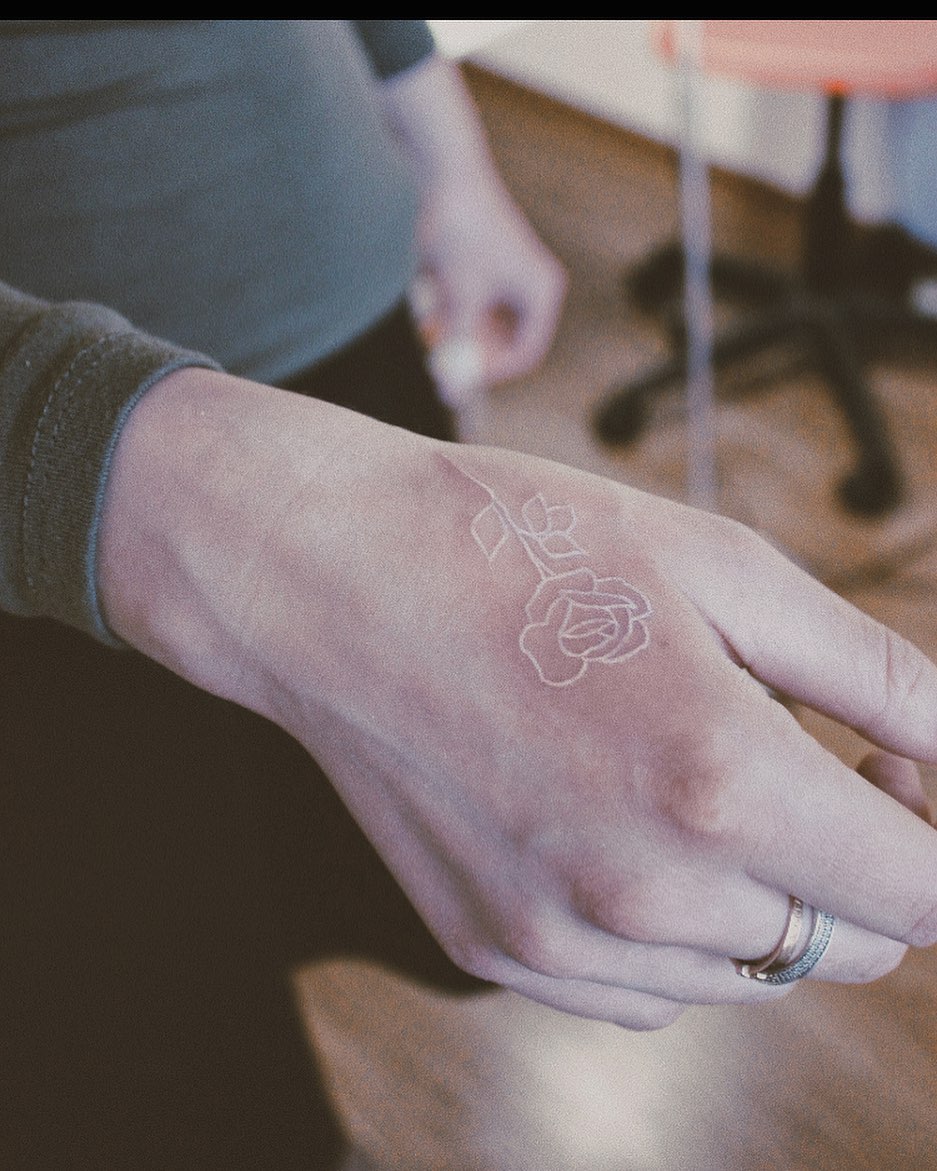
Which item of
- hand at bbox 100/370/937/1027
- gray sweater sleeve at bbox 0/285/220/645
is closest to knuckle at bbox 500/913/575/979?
hand at bbox 100/370/937/1027

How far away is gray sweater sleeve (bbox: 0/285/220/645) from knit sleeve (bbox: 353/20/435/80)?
64 cm

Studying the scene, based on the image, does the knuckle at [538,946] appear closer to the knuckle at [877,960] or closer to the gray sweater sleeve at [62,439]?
the knuckle at [877,960]

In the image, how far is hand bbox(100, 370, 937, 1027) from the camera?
1.09 feet

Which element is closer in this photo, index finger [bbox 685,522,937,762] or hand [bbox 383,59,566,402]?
index finger [bbox 685,522,937,762]

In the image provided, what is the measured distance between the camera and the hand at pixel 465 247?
1.03 meters

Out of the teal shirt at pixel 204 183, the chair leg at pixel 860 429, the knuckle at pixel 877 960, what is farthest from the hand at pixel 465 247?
the chair leg at pixel 860 429

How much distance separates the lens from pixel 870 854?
13.2 inches

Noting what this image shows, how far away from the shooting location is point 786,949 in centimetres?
36

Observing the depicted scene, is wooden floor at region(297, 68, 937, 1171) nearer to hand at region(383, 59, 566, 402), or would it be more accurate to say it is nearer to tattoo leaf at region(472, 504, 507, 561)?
tattoo leaf at region(472, 504, 507, 561)

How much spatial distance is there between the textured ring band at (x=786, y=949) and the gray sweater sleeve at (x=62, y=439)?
311 mm

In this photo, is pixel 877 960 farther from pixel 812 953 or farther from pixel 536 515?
pixel 536 515

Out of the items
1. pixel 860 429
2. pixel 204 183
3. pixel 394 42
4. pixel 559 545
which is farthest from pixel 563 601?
pixel 860 429

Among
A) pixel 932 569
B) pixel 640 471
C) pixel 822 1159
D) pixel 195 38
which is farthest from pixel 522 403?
pixel 822 1159

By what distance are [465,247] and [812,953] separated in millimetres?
875
